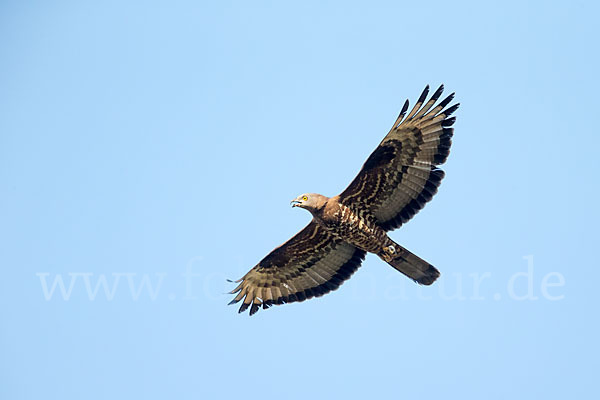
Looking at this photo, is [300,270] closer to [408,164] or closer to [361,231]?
[361,231]

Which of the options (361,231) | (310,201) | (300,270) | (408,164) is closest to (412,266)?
(361,231)

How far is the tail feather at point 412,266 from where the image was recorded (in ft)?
64.3

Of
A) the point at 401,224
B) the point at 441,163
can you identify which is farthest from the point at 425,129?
the point at 401,224

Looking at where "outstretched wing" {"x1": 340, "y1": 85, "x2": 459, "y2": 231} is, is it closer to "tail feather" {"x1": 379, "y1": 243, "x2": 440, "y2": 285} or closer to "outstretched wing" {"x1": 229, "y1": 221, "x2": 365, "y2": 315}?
"tail feather" {"x1": 379, "y1": 243, "x2": 440, "y2": 285}

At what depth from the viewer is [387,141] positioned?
19.3 m

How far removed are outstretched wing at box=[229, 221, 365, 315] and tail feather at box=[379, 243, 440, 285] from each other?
4.34 feet

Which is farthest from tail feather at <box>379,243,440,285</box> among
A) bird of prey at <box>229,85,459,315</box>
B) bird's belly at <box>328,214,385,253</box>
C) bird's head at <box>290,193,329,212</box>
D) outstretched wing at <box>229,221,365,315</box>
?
bird's head at <box>290,193,329,212</box>

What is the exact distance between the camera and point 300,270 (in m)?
21.3

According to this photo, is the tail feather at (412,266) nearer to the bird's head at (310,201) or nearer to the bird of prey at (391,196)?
the bird of prey at (391,196)

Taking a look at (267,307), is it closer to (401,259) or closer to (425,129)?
(401,259)

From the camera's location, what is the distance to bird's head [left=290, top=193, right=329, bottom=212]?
63.7 feet

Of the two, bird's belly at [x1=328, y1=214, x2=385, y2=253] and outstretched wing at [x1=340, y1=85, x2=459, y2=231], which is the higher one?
outstretched wing at [x1=340, y1=85, x2=459, y2=231]

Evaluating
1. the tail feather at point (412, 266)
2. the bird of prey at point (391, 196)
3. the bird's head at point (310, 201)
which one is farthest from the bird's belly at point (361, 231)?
the bird's head at point (310, 201)

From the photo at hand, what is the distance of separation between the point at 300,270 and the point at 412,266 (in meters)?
2.84
